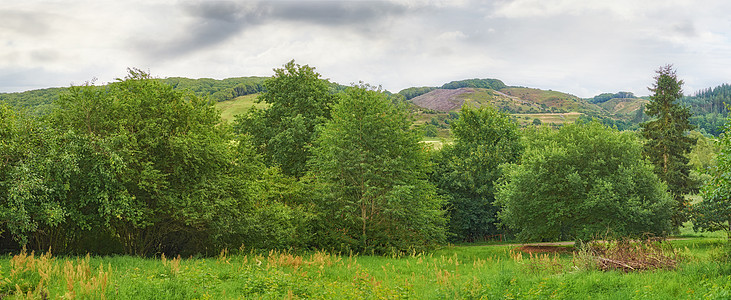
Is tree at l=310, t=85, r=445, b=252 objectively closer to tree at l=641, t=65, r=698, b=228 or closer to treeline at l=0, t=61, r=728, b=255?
treeline at l=0, t=61, r=728, b=255

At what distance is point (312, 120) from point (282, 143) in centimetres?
290

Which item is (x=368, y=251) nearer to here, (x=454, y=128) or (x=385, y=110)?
(x=385, y=110)

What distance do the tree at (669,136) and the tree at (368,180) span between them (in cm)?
2582

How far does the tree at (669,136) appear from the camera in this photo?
3900 centimetres

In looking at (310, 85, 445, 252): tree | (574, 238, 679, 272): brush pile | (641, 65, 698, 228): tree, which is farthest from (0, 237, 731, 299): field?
(641, 65, 698, 228): tree

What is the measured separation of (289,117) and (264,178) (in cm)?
944

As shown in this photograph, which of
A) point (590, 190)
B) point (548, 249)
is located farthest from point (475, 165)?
point (590, 190)

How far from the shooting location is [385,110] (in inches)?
1079

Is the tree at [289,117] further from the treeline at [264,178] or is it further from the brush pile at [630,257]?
the brush pile at [630,257]

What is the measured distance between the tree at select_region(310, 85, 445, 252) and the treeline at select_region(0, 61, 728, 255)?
89 millimetres

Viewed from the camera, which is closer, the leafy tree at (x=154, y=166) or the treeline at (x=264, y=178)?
the treeline at (x=264, y=178)

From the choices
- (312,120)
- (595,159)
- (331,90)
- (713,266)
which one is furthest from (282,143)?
(713,266)

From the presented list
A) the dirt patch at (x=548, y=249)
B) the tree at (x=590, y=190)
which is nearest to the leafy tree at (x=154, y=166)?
the tree at (x=590, y=190)

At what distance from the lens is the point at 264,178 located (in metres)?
25.8
